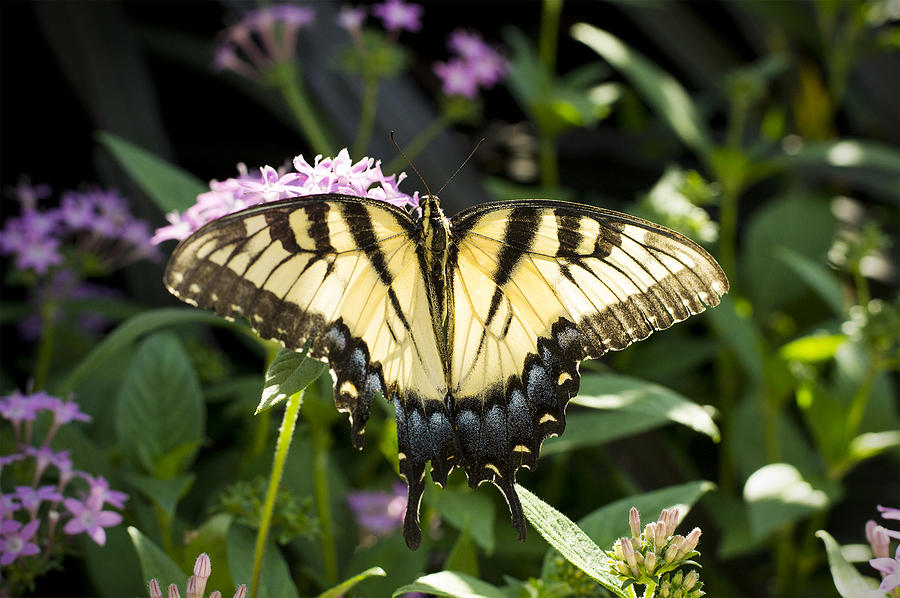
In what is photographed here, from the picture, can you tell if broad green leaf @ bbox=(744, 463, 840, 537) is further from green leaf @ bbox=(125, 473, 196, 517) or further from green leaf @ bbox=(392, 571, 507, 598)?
green leaf @ bbox=(125, 473, 196, 517)

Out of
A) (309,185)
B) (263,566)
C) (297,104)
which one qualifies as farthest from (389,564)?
(297,104)

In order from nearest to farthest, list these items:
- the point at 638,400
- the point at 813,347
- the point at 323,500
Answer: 1. the point at 638,400
2. the point at 323,500
3. the point at 813,347

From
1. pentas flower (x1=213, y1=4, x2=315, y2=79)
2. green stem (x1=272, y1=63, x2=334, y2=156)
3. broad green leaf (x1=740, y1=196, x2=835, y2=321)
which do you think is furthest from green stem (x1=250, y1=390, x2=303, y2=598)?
broad green leaf (x1=740, y1=196, x2=835, y2=321)

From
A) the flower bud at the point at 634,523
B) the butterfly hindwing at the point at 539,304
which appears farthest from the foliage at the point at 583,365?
the butterfly hindwing at the point at 539,304

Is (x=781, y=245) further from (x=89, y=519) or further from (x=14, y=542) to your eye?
(x=14, y=542)

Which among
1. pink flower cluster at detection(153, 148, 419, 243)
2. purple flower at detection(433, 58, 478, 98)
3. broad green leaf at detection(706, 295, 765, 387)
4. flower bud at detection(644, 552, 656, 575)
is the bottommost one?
flower bud at detection(644, 552, 656, 575)

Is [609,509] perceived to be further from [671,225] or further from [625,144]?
[625,144]
